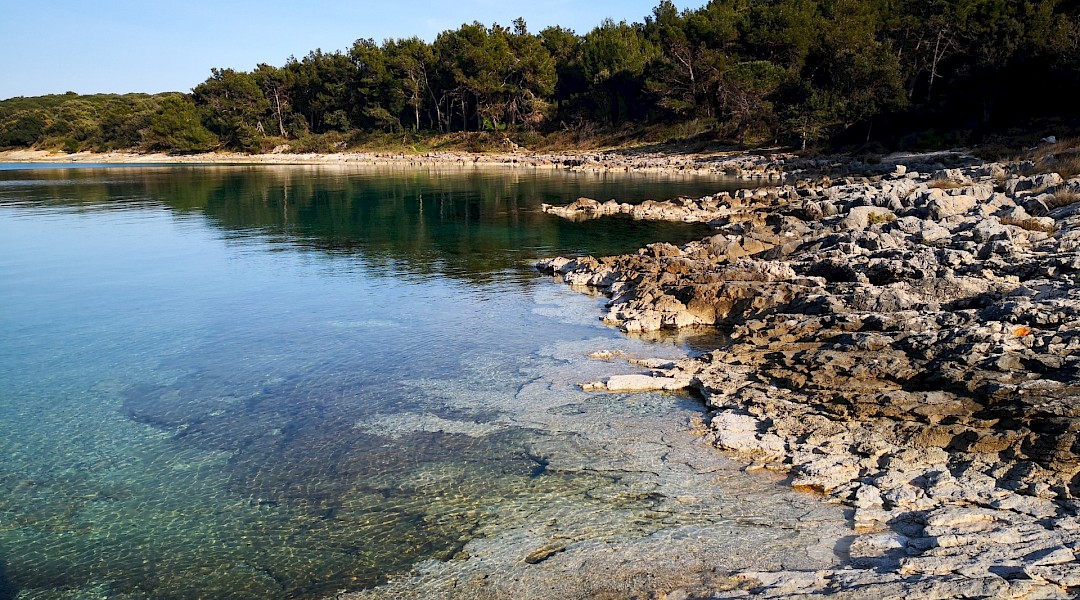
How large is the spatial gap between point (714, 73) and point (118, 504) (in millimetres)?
74063

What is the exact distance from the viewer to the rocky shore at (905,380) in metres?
6.92

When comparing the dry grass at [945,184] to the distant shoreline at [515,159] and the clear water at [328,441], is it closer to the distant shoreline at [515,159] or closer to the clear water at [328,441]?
the clear water at [328,441]

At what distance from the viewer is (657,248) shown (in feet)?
74.0

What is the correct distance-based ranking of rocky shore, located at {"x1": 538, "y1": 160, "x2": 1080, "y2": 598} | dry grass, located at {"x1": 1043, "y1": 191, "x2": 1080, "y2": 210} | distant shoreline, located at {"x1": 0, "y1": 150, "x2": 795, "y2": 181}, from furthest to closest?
distant shoreline, located at {"x1": 0, "y1": 150, "x2": 795, "y2": 181}
dry grass, located at {"x1": 1043, "y1": 191, "x2": 1080, "y2": 210}
rocky shore, located at {"x1": 538, "y1": 160, "x2": 1080, "y2": 598}

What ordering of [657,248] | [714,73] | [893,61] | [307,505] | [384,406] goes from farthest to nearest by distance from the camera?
[714,73], [893,61], [657,248], [384,406], [307,505]

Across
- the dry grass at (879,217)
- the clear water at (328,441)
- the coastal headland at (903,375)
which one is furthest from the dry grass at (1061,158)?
the clear water at (328,441)

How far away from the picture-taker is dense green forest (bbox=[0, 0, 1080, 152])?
171 feet

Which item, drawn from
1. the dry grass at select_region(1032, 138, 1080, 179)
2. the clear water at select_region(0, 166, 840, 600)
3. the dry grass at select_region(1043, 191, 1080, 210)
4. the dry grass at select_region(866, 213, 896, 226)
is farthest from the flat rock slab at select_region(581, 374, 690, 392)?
the dry grass at select_region(1032, 138, 1080, 179)

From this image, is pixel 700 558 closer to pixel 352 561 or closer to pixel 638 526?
pixel 638 526

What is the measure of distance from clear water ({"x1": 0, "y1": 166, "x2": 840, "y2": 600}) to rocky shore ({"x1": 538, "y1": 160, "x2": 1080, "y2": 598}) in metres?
0.81

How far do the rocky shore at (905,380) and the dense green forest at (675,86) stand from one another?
33083mm

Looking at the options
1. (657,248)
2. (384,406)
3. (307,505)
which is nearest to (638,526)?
(307,505)

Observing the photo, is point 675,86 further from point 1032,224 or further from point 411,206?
point 1032,224

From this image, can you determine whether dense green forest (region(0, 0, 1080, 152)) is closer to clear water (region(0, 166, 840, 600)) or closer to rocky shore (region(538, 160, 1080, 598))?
rocky shore (region(538, 160, 1080, 598))
